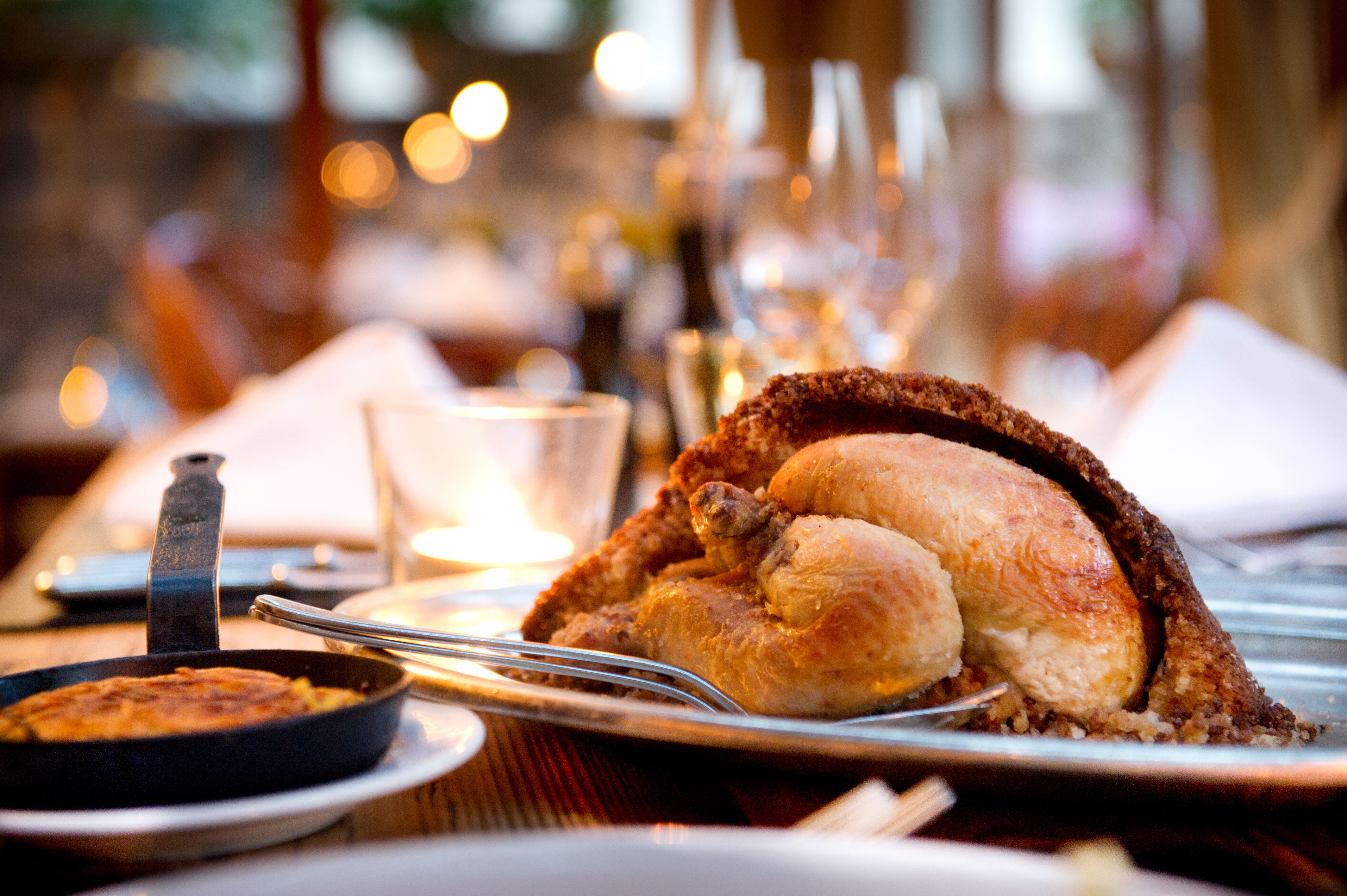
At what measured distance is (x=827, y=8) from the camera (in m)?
6.06

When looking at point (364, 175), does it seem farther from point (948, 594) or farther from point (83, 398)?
point (948, 594)

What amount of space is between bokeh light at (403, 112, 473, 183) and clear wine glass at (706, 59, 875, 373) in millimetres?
7461

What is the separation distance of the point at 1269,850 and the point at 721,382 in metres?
0.63

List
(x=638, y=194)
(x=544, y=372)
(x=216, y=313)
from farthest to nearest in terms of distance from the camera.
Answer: (x=638, y=194), (x=544, y=372), (x=216, y=313)

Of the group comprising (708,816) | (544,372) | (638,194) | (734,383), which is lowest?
(544,372)

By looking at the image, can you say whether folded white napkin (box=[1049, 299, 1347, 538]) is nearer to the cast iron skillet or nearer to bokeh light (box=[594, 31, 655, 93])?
the cast iron skillet

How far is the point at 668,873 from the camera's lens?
11.1 inches

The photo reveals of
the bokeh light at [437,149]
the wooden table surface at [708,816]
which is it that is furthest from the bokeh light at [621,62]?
the wooden table surface at [708,816]

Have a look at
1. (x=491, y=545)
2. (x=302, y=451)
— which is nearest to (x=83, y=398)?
(x=302, y=451)

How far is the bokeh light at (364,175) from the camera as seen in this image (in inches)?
332

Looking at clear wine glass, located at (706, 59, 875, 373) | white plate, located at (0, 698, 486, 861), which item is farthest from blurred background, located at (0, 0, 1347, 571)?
white plate, located at (0, 698, 486, 861)

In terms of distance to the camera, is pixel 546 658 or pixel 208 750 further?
pixel 546 658

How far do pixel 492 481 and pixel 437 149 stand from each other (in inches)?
320

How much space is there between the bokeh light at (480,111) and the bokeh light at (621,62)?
1176mm
